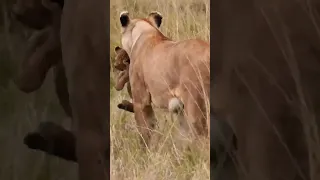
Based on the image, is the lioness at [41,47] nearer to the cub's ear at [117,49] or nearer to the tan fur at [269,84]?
the cub's ear at [117,49]

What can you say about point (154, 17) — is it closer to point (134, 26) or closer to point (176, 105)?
point (134, 26)

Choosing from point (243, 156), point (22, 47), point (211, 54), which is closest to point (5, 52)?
point (22, 47)

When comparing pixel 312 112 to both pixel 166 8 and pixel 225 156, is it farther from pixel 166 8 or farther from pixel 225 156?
pixel 166 8

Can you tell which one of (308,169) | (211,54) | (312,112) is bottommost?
(308,169)

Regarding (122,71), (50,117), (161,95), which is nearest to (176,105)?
(161,95)

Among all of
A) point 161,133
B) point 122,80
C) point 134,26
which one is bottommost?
point 161,133

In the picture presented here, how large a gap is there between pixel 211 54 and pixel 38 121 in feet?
1.36

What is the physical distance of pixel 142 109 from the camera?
1215 millimetres

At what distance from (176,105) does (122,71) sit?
15cm

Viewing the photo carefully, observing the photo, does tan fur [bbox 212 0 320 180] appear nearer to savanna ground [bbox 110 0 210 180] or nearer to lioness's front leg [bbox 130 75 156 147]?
savanna ground [bbox 110 0 210 180]

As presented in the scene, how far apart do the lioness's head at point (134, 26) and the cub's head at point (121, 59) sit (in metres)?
0.01

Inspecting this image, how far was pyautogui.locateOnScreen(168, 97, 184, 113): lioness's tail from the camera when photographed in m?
1.19

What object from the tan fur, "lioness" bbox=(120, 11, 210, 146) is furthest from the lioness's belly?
the tan fur

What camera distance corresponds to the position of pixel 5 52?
121cm
